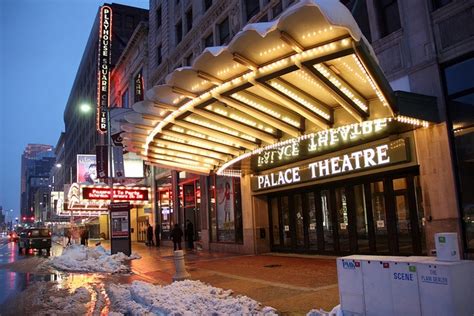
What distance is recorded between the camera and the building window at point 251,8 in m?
21.2

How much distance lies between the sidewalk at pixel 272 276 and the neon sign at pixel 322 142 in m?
3.96

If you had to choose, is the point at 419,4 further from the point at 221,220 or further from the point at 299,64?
the point at 221,220

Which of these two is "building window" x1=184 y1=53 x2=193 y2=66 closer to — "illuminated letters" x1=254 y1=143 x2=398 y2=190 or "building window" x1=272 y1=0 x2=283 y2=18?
"building window" x1=272 y1=0 x2=283 y2=18

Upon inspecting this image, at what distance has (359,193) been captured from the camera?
51.9 ft

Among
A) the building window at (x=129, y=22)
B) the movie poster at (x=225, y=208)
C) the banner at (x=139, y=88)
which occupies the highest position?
the building window at (x=129, y=22)

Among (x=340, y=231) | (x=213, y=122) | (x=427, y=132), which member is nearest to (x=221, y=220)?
(x=340, y=231)

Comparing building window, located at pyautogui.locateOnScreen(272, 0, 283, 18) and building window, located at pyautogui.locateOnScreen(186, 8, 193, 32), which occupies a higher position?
building window, located at pyautogui.locateOnScreen(186, 8, 193, 32)

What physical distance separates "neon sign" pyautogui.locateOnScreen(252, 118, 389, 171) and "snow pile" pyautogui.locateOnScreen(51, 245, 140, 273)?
748 cm

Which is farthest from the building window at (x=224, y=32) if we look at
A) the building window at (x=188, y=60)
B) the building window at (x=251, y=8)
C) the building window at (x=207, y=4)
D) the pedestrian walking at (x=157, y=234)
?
the pedestrian walking at (x=157, y=234)

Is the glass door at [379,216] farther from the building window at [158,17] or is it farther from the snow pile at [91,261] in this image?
the building window at [158,17]

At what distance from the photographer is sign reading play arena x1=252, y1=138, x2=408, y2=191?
520 inches

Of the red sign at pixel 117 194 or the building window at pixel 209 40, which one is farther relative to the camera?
the red sign at pixel 117 194

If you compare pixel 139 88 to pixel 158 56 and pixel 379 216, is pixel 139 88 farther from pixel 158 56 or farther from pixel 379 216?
pixel 379 216

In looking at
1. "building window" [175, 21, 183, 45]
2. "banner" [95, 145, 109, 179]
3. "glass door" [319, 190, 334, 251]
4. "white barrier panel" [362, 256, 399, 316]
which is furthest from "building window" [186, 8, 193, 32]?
"white barrier panel" [362, 256, 399, 316]
